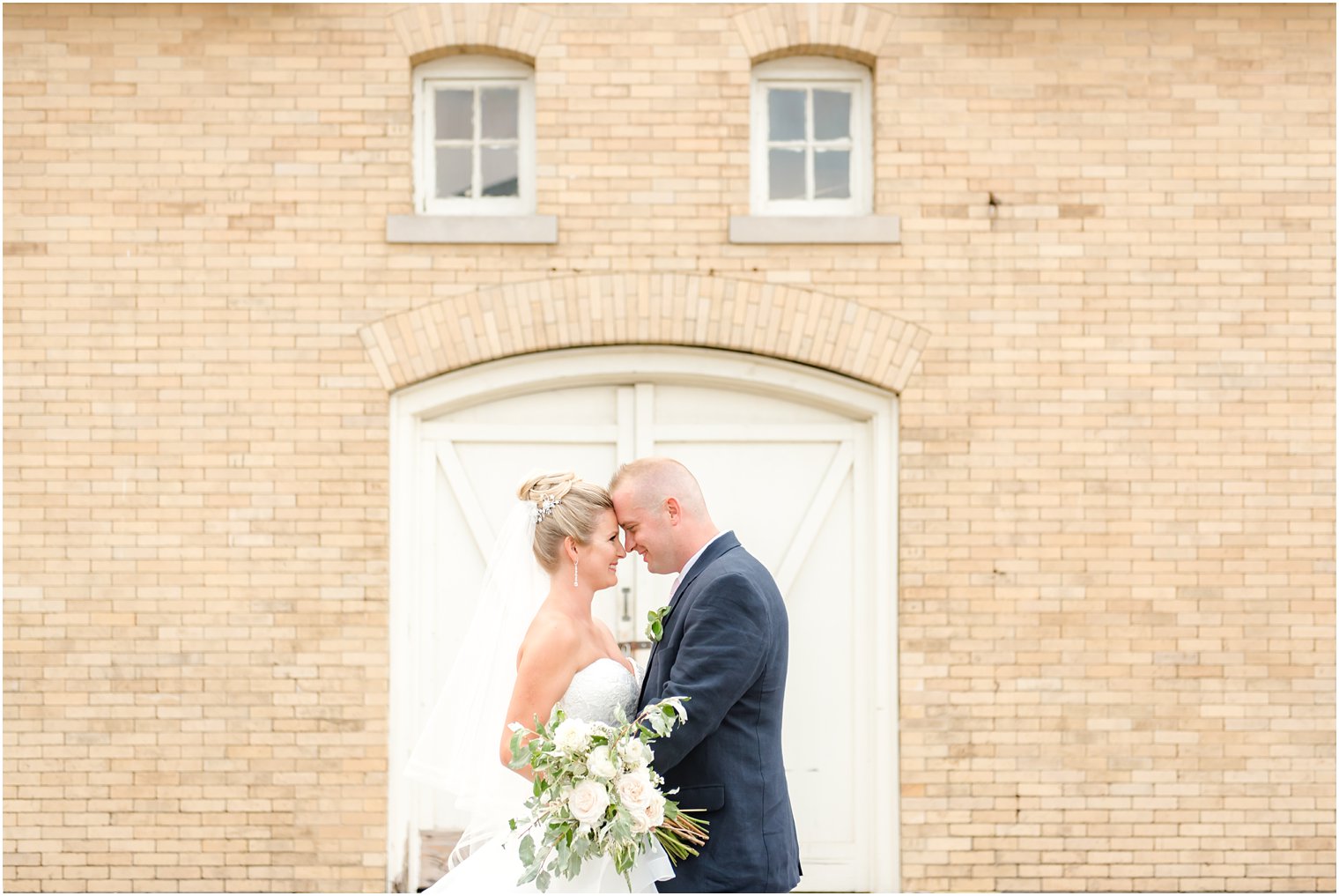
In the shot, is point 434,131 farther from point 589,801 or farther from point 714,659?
point 589,801

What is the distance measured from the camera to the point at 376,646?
7.14 metres

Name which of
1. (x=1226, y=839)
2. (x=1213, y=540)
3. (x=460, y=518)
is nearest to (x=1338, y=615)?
(x=1213, y=540)

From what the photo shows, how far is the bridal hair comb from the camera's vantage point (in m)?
4.72

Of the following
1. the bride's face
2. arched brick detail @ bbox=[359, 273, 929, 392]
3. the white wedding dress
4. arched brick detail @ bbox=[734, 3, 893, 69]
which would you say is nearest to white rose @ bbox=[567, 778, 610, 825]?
the white wedding dress

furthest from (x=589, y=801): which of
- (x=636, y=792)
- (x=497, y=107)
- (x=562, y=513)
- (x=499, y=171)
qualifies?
(x=497, y=107)

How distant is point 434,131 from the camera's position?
296 inches

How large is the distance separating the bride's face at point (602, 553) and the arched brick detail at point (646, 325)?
2.66 m

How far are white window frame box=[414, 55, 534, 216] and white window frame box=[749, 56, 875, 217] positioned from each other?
1318mm

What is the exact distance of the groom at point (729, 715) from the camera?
411 centimetres

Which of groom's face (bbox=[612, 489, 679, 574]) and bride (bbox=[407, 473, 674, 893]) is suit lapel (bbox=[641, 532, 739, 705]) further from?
bride (bbox=[407, 473, 674, 893])

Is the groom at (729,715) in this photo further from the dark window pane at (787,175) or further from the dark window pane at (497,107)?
the dark window pane at (497,107)

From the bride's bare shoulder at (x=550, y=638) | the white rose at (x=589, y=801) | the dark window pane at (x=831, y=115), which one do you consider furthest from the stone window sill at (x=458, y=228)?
the white rose at (x=589, y=801)

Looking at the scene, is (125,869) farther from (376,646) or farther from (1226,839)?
(1226,839)

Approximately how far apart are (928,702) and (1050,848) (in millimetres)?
1056
